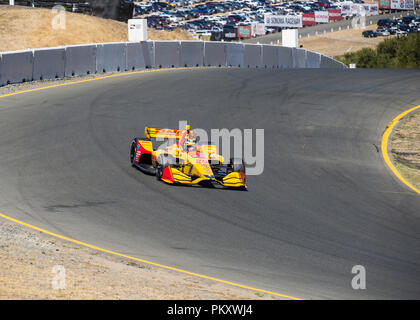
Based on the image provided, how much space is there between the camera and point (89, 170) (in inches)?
648

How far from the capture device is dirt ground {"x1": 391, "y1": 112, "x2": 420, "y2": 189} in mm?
18938

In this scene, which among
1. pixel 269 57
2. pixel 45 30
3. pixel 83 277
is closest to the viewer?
→ pixel 83 277

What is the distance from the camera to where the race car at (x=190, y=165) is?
50.6 ft

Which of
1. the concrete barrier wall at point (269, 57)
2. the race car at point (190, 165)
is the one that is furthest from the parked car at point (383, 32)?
the race car at point (190, 165)

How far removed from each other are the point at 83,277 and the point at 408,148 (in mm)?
14648

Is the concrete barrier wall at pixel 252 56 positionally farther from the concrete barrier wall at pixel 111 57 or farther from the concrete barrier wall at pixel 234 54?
the concrete barrier wall at pixel 111 57

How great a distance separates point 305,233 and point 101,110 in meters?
13.0

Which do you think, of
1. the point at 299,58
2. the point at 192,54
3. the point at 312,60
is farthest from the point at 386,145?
the point at 312,60

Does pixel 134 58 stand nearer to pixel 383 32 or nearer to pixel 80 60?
pixel 80 60

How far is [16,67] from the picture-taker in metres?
Result: 29.2

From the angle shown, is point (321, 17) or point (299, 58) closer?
point (299, 58)

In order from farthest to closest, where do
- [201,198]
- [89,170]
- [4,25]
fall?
[4,25], [89,170], [201,198]

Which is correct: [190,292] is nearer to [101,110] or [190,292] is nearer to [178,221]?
[178,221]
